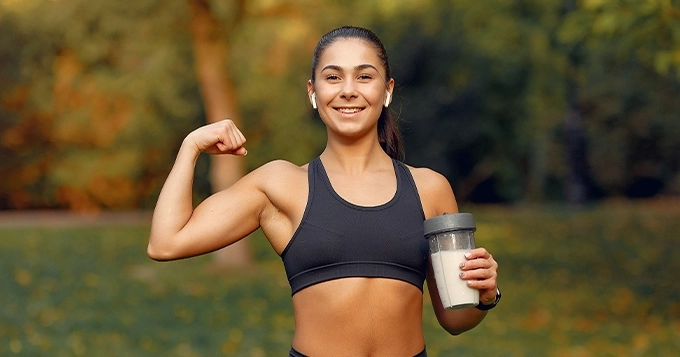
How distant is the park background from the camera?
870cm

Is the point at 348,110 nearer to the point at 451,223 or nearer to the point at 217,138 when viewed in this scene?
the point at 217,138

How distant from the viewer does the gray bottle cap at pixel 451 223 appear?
2307 mm

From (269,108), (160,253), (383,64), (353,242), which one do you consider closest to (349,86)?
(383,64)

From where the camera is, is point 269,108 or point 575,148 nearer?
point 269,108

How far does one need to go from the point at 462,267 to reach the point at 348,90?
22.4 inches

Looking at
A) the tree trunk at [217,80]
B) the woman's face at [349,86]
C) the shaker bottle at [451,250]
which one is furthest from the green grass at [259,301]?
the shaker bottle at [451,250]

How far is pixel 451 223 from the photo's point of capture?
90.8 inches

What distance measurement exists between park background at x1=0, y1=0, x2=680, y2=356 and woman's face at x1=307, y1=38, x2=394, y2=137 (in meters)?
0.80

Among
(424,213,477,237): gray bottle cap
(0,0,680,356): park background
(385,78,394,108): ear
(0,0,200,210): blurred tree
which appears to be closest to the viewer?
(424,213,477,237): gray bottle cap

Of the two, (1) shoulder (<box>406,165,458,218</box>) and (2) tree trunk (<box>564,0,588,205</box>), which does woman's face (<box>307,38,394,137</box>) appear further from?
(2) tree trunk (<box>564,0,588,205</box>)

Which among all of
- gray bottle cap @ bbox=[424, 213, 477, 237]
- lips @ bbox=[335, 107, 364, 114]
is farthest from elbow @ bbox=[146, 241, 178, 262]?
gray bottle cap @ bbox=[424, 213, 477, 237]

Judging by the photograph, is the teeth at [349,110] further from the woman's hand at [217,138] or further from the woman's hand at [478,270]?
the woman's hand at [478,270]

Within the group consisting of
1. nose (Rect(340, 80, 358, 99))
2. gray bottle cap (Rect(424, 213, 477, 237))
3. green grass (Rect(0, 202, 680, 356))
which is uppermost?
nose (Rect(340, 80, 358, 99))

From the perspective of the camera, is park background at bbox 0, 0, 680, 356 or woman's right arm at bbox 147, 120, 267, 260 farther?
park background at bbox 0, 0, 680, 356
